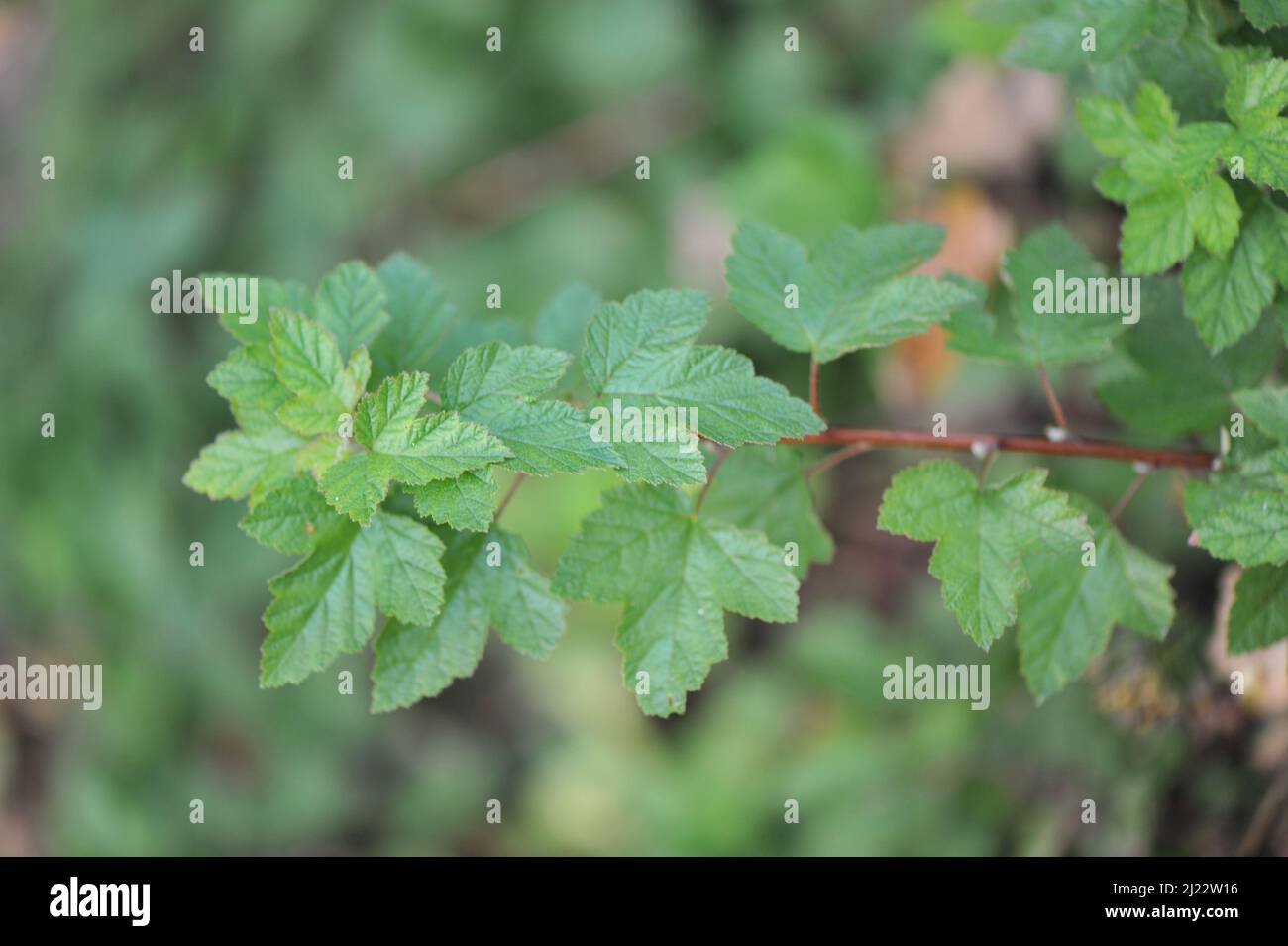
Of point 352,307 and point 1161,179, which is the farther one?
point 352,307

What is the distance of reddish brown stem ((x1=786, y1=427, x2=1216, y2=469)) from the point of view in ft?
4.46

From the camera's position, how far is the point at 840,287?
1423 millimetres

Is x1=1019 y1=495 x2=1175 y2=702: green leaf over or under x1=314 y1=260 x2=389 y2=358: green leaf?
under

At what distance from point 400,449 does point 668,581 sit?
1.18 feet

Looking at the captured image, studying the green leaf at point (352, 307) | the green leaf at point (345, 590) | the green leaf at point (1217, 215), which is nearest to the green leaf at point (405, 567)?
the green leaf at point (345, 590)

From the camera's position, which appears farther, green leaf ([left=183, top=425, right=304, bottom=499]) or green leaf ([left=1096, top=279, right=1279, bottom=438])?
green leaf ([left=1096, top=279, right=1279, bottom=438])

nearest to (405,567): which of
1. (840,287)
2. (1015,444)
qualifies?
(840,287)

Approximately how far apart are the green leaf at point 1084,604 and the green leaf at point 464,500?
2.41 feet

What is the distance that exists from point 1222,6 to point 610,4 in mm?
2395

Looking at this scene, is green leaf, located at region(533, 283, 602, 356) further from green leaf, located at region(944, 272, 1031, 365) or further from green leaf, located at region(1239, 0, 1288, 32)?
green leaf, located at region(1239, 0, 1288, 32)

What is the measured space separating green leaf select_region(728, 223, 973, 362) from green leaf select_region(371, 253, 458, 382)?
395mm

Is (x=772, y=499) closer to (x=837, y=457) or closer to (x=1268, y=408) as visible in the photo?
(x=837, y=457)

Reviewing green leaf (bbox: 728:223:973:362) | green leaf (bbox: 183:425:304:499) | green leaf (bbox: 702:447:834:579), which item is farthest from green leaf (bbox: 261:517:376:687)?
green leaf (bbox: 728:223:973:362)

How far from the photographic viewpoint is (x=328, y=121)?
12.2 feet
